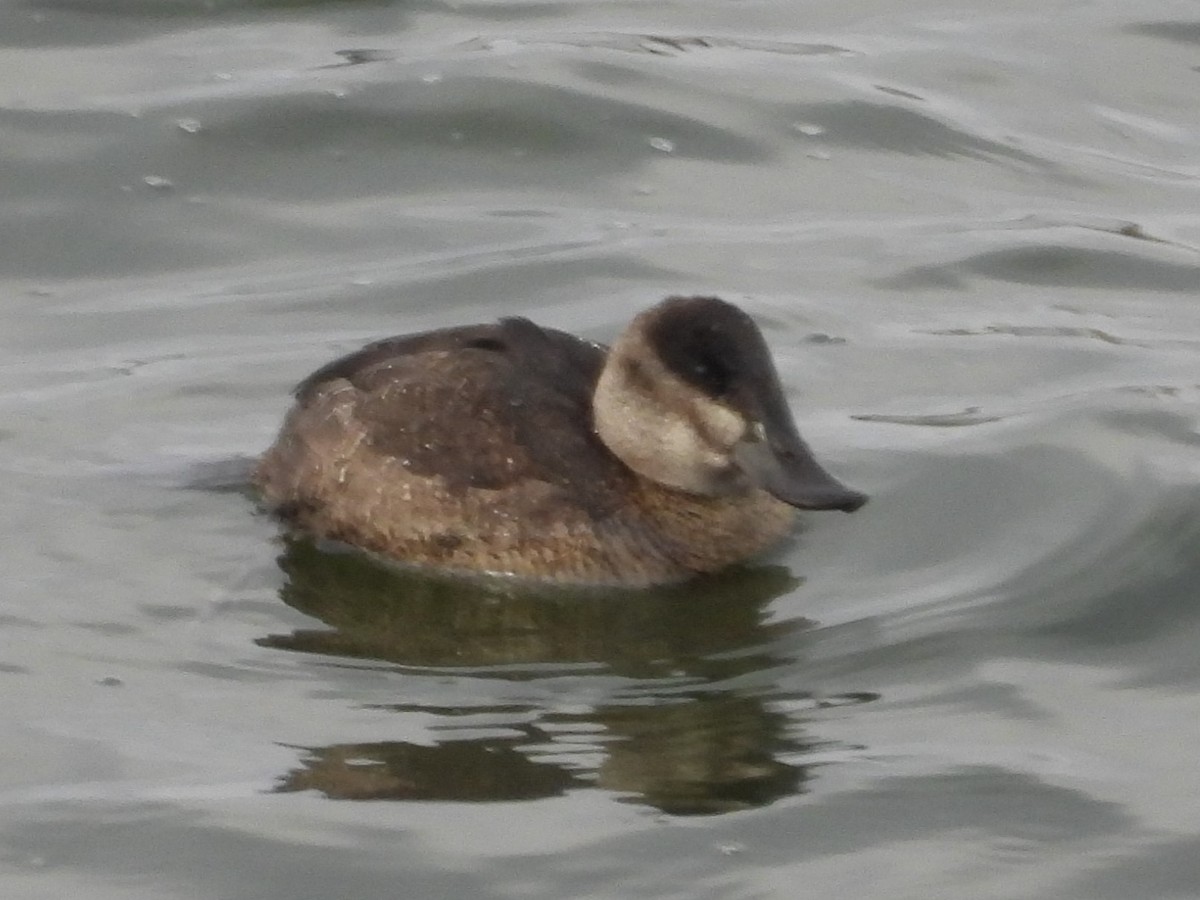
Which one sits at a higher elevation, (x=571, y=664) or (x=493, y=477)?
(x=493, y=477)

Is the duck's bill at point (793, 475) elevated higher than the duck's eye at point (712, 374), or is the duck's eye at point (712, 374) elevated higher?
the duck's eye at point (712, 374)

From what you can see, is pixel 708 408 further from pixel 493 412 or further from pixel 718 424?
pixel 493 412

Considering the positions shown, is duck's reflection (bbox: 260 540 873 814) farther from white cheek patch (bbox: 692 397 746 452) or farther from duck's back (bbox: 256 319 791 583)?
white cheek patch (bbox: 692 397 746 452)

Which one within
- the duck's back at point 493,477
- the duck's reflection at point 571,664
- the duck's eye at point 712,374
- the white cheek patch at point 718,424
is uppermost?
the duck's eye at point 712,374

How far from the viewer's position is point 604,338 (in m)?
9.31

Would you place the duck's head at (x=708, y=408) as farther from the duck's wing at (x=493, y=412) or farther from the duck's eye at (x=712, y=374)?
the duck's wing at (x=493, y=412)

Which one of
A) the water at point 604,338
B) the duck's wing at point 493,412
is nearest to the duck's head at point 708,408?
the duck's wing at point 493,412

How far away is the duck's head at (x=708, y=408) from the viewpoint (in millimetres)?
7242

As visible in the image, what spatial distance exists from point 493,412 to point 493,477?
0.19 metres

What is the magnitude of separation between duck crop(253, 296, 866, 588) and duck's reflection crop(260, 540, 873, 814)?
9cm

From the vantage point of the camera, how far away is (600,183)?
11.0 meters

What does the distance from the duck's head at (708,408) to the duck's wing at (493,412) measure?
0.14 meters

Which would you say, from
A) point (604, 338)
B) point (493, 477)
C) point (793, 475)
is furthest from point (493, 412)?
point (604, 338)

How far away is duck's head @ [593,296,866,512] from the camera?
724 centimetres
